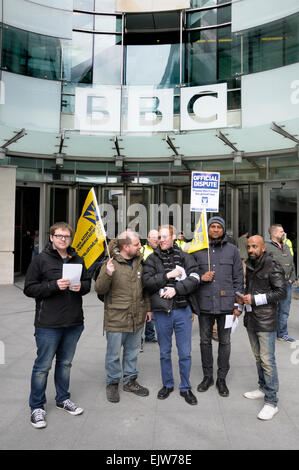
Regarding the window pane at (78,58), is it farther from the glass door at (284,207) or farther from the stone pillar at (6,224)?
the glass door at (284,207)

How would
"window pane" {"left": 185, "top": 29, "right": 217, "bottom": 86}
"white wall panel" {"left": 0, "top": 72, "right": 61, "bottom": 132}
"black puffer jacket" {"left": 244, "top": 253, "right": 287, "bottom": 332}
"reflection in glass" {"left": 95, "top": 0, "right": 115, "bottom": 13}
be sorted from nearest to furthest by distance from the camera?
1. "black puffer jacket" {"left": 244, "top": 253, "right": 287, "bottom": 332}
2. "white wall panel" {"left": 0, "top": 72, "right": 61, "bottom": 132}
3. "window pane" {"left": 185, "top": 29, "right": 217, "bottom": 86}
4. "reflection in glass" {"left": 95, "top": 0, "right": 115, "bottom": 13}

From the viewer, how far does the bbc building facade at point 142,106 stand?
12.7 meters

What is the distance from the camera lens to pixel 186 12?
14914 mm

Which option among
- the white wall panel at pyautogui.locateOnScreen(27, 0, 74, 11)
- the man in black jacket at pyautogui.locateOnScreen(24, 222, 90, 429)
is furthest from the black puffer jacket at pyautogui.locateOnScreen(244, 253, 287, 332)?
the white wall panel at pyautogui.locateOnScreen(27, 0, 74, 11)

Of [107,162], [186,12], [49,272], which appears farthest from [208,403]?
[186,12]

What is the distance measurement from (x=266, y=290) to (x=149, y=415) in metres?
1.78

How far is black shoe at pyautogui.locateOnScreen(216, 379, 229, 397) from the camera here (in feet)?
14.1

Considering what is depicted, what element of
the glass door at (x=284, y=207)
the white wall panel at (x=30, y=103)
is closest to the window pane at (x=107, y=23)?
the white wall panel at (x=30, y=103)

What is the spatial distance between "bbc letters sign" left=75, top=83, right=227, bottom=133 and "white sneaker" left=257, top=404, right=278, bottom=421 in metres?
11.2

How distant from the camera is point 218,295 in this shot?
431cm

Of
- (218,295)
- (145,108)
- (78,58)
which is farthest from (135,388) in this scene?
(78,58)

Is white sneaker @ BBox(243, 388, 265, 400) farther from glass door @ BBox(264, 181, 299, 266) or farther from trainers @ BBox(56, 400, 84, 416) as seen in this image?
glass door @ BBox(264, 181, 299, 266)
